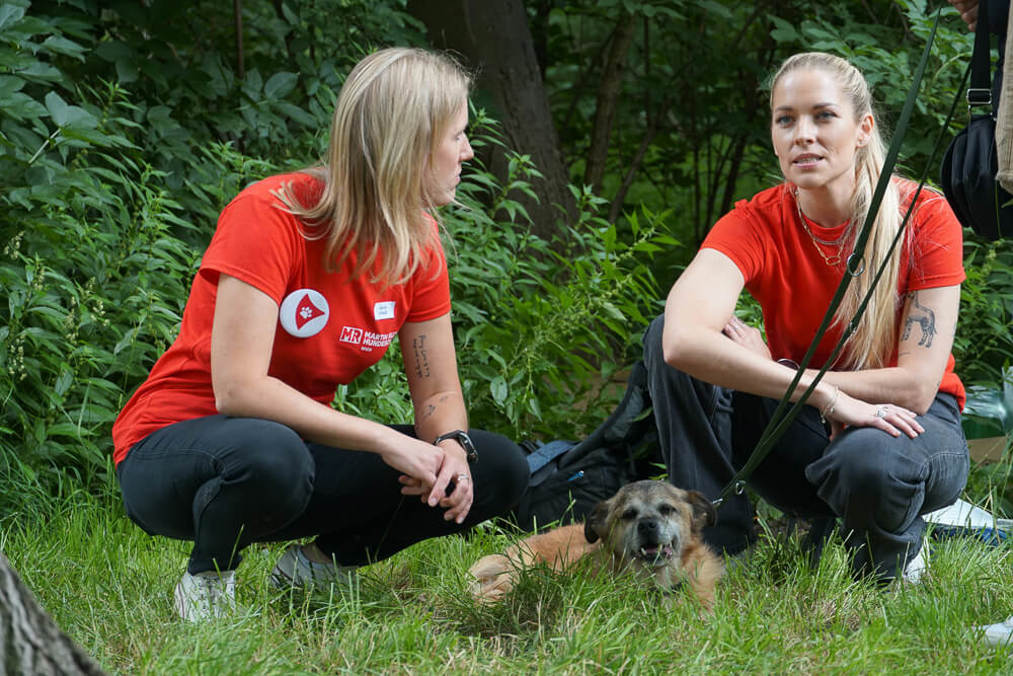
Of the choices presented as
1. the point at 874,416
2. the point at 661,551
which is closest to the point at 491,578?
the point at 661,551

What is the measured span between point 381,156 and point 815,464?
1469 millimetres

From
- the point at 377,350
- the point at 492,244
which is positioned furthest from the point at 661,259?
the point at 377,350

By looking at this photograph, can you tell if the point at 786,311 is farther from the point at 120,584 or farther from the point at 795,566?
the point at 120,584

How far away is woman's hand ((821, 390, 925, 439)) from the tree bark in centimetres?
439

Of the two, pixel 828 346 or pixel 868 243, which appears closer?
pixel 868 243

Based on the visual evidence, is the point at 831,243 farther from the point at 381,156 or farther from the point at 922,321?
the point at 381,156

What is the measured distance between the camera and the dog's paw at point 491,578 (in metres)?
3.09

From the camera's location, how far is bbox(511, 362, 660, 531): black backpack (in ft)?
13.8

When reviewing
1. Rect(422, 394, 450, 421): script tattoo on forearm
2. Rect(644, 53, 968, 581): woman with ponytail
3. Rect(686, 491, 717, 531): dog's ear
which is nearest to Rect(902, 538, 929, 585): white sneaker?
Rect(644, 53, 968, 581): woman with ponytail

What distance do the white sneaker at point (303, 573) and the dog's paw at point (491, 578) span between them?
35cm

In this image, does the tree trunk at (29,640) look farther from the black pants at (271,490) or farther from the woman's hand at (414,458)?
the woman's hand at (414,458)

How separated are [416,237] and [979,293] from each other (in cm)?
289

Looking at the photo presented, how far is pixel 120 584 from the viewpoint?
300 centimetres

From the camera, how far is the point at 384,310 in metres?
2.92
